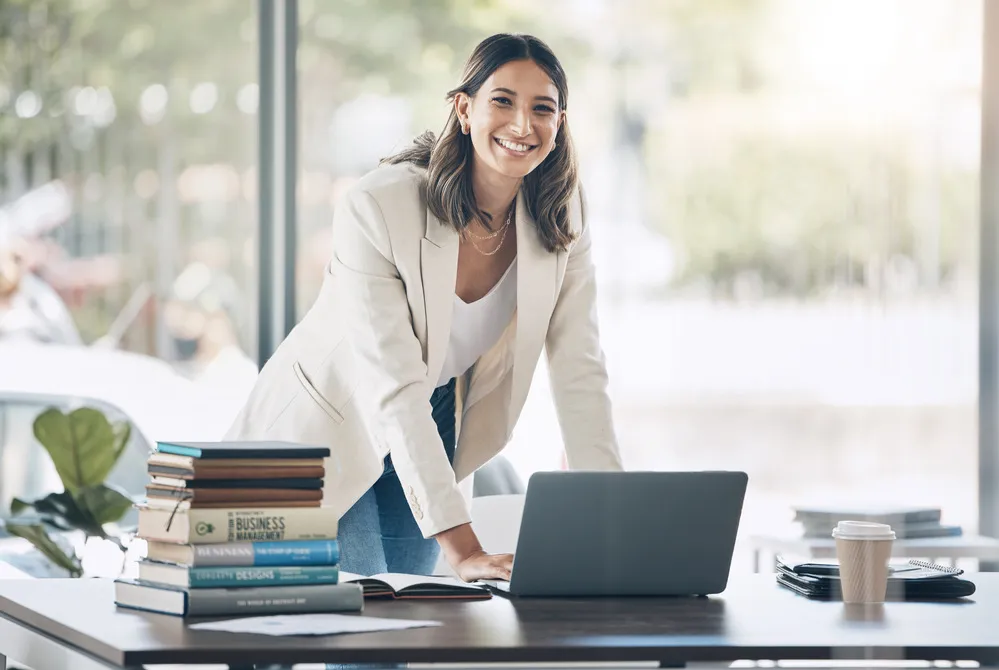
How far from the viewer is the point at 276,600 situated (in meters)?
1.68

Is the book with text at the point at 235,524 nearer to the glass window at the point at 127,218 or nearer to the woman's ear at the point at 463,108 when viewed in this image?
the woman's ear at the point at 463,108

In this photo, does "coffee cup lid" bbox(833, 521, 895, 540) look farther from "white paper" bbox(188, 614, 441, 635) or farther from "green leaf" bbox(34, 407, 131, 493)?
"green leaf" bbox(34, 407, 131, 493)

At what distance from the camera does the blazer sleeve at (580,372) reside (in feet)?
7.57

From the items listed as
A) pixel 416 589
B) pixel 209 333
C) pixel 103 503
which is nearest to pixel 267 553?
pixel 416 589

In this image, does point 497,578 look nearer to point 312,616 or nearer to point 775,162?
point 312,616

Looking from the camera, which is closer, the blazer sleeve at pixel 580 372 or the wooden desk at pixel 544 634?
the wooden desk at pixel 544 634

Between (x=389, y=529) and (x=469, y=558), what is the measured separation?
0.52 meters

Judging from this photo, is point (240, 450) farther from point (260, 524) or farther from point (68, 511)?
point (68, 511)

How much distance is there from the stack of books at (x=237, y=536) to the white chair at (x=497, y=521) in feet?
3.10

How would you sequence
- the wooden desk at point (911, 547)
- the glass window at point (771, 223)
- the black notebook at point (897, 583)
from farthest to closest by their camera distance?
the glass window at point (771, 223) < the wooden desk at point (911, 547) < the black notebook at point (897, 583)

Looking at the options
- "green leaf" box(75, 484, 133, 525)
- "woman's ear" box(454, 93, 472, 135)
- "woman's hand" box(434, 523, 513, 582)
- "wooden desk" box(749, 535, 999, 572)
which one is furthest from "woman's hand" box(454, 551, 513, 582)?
"green leaf" box(75, 484, 133, 525)

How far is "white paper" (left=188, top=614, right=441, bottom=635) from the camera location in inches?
60.7

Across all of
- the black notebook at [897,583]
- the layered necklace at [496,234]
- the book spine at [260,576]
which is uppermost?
the layered necklace at [496,234]

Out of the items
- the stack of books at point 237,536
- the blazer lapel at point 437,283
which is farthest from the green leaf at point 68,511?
the stack of books at point 237,536
